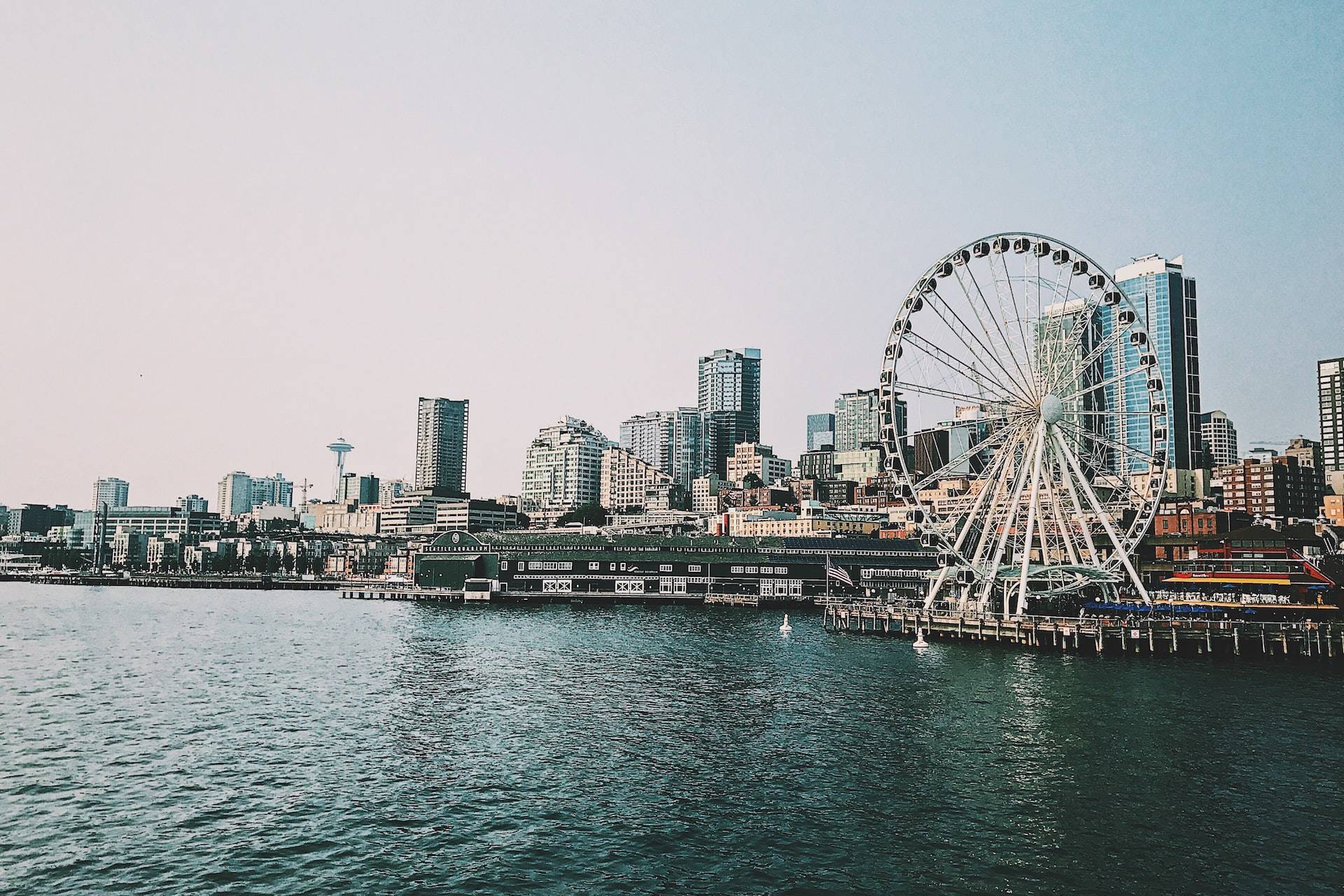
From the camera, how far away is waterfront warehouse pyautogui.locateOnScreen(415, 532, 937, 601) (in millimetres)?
153500

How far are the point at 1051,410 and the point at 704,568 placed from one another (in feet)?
253

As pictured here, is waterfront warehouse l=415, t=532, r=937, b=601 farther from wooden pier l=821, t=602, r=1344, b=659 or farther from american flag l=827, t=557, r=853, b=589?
wooden pier l=821, t=602, r=1344, b=659

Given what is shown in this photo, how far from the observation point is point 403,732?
169 ft

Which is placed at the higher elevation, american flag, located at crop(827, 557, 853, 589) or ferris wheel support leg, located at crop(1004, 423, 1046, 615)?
ferris wheel support leg, located at crop(1004, 423, 1046, 615)

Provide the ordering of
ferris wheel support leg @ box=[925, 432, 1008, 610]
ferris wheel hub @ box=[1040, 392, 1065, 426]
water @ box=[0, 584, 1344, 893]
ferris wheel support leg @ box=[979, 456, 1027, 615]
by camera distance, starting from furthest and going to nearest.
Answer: ferris wheel support leg @ box=[925, 432, 1008, 610] < ferris wheel support leg @ box=[979, 456, 1027, 615] < ferris wheel hub @ box=[1040, 392, 1065, 426] < water @ box=[0, 584, 1344, 893]

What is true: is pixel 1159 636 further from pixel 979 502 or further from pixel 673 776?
pixel 673 776

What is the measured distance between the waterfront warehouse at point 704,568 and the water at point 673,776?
73.0m

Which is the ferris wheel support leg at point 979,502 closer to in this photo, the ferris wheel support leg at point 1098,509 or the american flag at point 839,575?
the ferris wheel support leg at point 1098,509

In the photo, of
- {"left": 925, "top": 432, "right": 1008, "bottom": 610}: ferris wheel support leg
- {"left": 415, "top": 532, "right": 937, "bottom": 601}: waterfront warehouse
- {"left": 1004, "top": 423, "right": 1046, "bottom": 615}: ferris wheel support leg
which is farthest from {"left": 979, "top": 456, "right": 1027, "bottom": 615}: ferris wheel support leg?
{"left": 415, "top": 532, "right": 937, "bottom": 601}: waterfront warehouse

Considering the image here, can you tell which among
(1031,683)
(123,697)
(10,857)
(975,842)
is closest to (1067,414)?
(1031,683)

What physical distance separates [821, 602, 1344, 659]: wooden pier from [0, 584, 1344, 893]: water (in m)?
5.00

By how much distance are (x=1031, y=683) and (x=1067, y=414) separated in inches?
1283

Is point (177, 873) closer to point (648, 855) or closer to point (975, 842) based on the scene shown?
point (648, 855)

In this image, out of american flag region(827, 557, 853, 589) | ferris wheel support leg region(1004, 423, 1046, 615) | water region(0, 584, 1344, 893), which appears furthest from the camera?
american flag region(827, 557, 853, 589)
